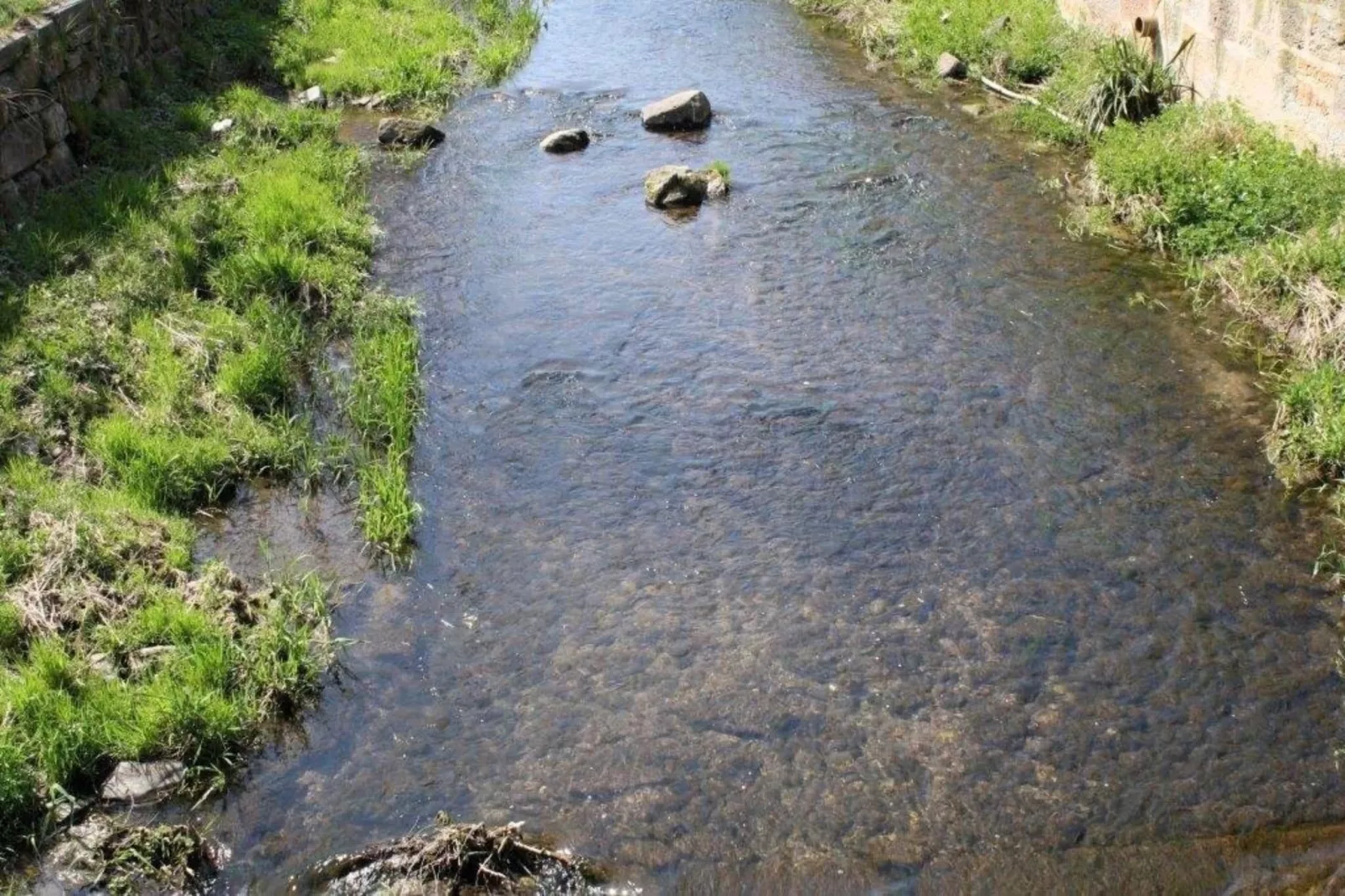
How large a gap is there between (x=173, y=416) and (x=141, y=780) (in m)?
3.41

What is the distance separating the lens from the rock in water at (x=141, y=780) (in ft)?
20.9

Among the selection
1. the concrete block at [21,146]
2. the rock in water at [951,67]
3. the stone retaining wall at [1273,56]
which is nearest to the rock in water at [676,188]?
the rock in water at [951,67]

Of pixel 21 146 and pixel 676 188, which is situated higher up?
pixel 21 146

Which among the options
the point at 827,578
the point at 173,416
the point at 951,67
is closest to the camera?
the point at 827,578

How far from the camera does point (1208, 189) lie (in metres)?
11.6

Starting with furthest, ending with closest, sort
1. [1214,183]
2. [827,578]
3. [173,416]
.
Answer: [1214,183] → [173,416] → [827,578]

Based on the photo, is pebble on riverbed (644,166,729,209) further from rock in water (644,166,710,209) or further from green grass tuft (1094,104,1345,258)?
green grass tuft (1094,104,1345,258)

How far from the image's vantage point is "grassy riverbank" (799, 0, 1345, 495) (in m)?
9.34

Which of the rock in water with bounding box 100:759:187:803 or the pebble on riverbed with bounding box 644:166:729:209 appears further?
the pebble on riverbed with bounding box 644:166:729:209

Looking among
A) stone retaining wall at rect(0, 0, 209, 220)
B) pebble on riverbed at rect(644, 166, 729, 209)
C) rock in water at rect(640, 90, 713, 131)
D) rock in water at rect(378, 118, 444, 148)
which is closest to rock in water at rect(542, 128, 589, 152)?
rock in water at rect(640, 90, 713, 131)

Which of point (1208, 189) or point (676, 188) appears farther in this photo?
point (676, 188)

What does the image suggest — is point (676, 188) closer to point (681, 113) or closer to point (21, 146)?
point (681, 113)

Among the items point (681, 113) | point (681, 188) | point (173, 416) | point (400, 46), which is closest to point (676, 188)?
point (681, 188)

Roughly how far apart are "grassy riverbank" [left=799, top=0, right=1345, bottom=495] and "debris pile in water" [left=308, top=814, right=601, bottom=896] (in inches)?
232
